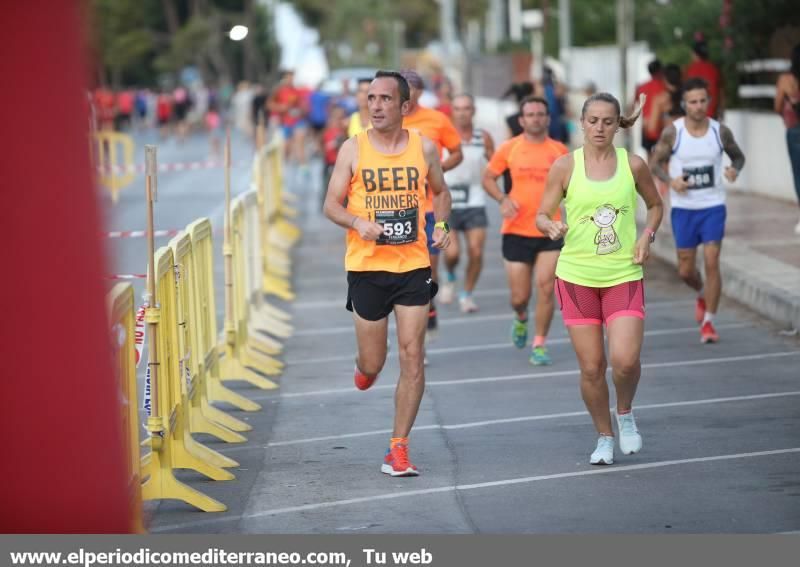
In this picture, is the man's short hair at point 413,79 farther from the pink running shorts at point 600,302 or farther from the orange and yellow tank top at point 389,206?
the pink running shorts at point 600,302

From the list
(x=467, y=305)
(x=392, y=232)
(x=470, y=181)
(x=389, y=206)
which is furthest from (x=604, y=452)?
(x=467, y=305)

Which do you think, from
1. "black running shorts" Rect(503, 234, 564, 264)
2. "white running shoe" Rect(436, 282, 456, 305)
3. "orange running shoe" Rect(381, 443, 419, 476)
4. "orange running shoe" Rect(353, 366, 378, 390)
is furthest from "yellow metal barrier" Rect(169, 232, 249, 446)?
"white running shoe" Rect(436, 282, 456, 305)

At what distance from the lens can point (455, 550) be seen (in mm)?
6484

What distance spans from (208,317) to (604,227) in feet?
8.65

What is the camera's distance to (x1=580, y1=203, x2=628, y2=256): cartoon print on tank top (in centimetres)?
824

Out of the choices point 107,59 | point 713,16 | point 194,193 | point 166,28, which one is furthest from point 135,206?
point 166,28

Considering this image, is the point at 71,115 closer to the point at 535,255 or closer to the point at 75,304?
the point at 75,304

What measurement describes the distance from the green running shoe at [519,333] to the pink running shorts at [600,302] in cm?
404

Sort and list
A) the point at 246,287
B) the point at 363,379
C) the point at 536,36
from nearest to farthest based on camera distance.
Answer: the point at 363,379, the point at 246,287, the point at 536,36

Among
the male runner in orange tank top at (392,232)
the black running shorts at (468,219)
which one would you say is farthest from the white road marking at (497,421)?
the black running shorts at (468,219)

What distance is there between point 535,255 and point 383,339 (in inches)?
143

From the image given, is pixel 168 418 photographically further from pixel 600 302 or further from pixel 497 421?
pixel 497 421

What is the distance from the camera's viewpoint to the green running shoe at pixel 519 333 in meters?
12.4

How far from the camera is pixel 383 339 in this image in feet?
28.1
